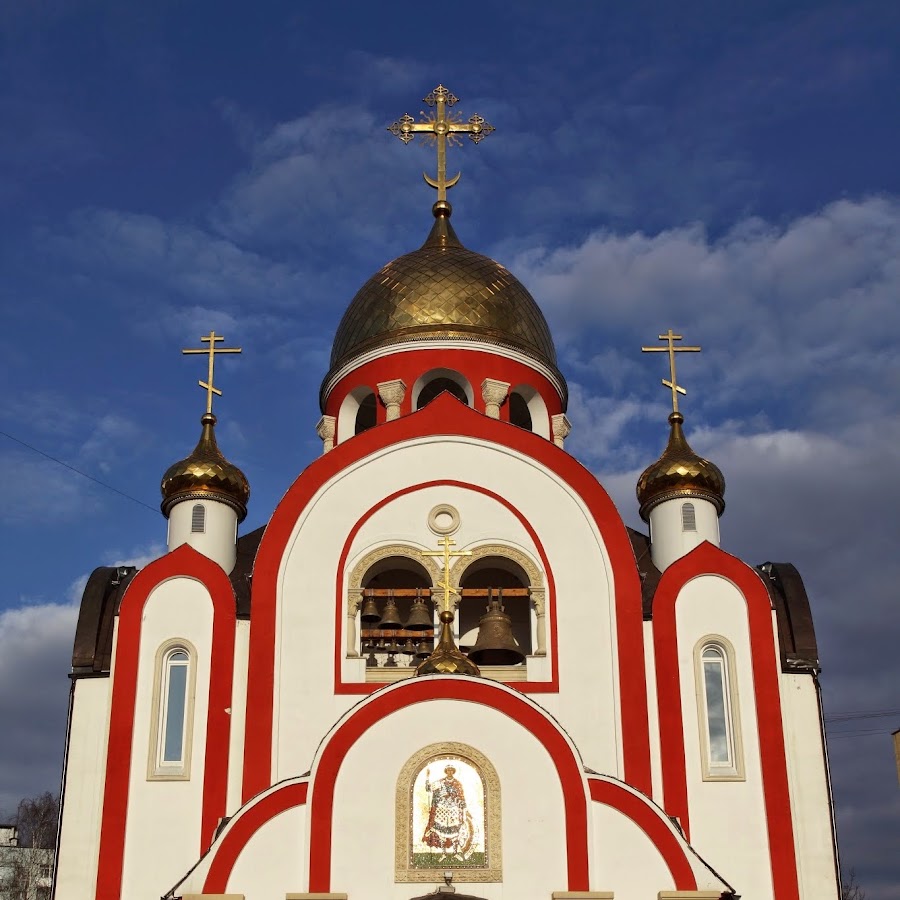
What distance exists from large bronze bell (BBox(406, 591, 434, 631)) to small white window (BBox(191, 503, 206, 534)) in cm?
245

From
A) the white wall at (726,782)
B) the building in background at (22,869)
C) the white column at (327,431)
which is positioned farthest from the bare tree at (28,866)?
the white wall at (726,782)

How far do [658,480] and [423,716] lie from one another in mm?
4290

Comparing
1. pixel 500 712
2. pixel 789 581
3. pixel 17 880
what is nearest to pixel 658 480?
pixel 789 581

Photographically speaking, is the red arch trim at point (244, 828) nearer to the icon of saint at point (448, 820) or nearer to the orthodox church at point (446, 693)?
the orthodox church at point (446, 693)

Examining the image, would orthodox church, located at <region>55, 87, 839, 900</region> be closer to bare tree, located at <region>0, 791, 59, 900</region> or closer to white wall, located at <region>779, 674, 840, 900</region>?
white wall, located at <region>779, 674, 840, 900</region>

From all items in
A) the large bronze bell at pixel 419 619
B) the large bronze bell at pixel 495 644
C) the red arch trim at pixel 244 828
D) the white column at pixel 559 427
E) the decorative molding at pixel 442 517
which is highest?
the white column at pixel 559 427

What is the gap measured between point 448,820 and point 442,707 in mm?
948

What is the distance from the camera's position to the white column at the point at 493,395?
16.8 meters

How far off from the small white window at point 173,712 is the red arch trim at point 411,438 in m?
0.61

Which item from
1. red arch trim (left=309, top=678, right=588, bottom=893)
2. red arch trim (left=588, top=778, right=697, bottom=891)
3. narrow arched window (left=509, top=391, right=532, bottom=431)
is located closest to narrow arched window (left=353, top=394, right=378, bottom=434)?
narrow arched window (left=509, top=391, right=532, bottom=431)

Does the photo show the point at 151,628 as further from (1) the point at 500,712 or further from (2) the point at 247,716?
(1) the point at 500,712

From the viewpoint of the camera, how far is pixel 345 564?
46.6ft

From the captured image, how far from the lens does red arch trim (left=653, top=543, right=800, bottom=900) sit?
12.9 m

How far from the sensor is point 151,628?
1387 centimetres
